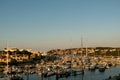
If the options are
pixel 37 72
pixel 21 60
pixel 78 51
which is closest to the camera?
pixel 37 72

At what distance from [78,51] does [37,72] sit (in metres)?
119

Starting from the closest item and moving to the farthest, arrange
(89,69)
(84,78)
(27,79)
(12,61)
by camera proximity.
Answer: (27,79)
(84,78)
(89,69)
(12,61)

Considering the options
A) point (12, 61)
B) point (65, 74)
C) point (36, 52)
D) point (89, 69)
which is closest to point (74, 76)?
point (65, 74)

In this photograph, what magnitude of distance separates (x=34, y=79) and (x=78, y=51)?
4956 inches

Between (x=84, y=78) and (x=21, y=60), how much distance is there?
151ft

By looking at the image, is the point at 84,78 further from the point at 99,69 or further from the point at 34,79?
the point at 99,69

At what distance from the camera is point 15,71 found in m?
57.5

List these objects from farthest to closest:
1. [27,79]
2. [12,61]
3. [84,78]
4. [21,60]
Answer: [21,60] → [12,61] → [84,78] → [27,79]

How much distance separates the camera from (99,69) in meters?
64.3

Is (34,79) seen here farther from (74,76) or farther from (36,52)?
(36,52)

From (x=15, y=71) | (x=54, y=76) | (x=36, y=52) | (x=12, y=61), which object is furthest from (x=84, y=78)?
(x=36, y=52)

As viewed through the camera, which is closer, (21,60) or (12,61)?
(12,61)

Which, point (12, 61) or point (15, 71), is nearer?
point (15, 71)

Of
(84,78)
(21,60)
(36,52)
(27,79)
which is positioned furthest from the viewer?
(36,52)
